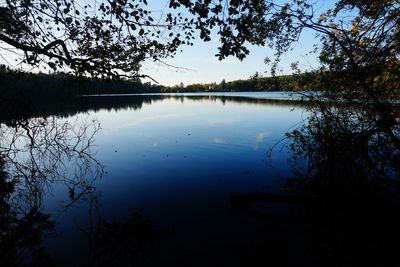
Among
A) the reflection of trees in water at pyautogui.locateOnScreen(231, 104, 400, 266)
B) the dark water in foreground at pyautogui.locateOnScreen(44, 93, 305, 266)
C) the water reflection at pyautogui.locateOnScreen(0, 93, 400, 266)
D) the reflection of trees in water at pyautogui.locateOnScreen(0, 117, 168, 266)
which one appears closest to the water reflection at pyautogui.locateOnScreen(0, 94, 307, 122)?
the water reflection at pyautogui.locateOnScreen(0, 93, 400, 266)

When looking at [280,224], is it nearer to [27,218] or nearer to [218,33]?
[218,33]

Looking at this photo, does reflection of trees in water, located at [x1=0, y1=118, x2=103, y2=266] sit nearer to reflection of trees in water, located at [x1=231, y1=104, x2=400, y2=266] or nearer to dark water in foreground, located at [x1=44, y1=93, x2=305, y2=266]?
dark water in foreground, located at [x1=44, y1=93, x2=305, y2=266]

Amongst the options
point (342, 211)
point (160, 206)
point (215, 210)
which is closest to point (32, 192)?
point (160, 206)

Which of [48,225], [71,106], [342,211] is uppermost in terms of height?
[342,211]

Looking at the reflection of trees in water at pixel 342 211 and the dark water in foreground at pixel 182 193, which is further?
the dark water in foreground at pixel 182 193

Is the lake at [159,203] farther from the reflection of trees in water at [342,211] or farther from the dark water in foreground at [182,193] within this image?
the reflection of trees in water at [342,211]

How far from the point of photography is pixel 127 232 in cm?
847

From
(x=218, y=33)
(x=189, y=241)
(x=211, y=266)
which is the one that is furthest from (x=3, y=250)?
(x=218, y=33)

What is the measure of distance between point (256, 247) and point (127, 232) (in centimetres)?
454

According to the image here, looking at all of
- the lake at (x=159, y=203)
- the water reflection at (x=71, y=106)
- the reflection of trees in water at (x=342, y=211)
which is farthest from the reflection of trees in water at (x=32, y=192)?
the reflection of trees in water at (x=342, y=211)

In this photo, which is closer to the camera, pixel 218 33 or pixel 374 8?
pixel 218 33

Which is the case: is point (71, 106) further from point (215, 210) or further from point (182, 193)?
point (215, 210)

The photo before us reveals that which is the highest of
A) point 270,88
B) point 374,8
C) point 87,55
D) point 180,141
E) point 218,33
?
point 374,8

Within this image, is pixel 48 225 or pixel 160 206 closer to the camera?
pixel 48 225
